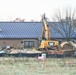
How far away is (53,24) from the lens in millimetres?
64500

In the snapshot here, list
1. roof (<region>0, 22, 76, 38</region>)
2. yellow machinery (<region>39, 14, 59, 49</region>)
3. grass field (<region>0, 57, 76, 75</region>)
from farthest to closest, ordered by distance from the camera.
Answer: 1. roof (<region>0, 22, 76, 38</region>)
2. yellow machinery (<region>39, 14, 59, 49</region>)
3. grass field (<region>0, 57, 76, 75</region>)

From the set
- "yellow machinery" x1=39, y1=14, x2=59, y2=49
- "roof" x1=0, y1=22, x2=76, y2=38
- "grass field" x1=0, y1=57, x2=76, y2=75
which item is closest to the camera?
"grass field" x1=0, y1=57, x2=76, y2=75

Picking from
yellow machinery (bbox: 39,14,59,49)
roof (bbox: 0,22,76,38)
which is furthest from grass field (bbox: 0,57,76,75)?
roof (bbox: 0,22,76,38)

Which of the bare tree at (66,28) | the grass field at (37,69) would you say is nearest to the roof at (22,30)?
the bare tree at (66,28)

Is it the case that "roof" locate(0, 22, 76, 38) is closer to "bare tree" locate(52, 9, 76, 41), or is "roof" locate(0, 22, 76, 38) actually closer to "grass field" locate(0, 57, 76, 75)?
"bare tree" locate(52, 9, 76, 41)

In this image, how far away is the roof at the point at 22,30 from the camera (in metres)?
61.1

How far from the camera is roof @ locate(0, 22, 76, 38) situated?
200ft

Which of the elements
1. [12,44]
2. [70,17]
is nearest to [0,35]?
[12,44]

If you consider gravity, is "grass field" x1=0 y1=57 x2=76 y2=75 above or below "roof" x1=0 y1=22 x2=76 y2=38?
above

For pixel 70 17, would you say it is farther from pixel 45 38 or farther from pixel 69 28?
pixel 45 38

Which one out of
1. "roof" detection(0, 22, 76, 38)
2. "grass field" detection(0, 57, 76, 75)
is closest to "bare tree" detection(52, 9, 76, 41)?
"roof" detection(0, 22, 76, 38)

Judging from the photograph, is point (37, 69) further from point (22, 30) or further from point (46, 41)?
point (22, 30)

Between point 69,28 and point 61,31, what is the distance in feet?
4.91

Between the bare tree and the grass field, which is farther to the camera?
the bare tree
